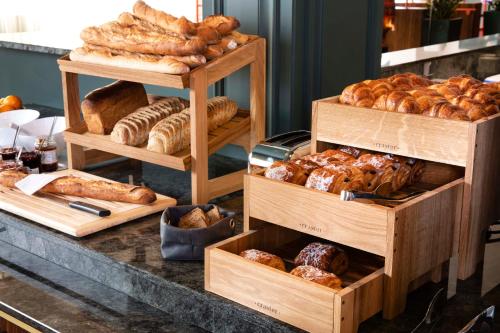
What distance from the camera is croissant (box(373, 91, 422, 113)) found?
1.36 metres

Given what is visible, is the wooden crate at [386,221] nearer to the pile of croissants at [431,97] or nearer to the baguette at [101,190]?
the pile of croissants at [431,97]

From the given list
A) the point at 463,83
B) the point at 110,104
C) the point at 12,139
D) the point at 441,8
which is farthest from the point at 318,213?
the point at 441,8

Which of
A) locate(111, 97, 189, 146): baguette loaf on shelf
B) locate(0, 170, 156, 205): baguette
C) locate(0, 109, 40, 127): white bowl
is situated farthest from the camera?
locate(0, 109, 40, 127): white bowl

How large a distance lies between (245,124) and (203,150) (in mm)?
217

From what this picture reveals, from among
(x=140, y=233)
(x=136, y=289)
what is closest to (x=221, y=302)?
(x=136, y=289)

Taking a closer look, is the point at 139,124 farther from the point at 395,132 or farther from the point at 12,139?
the point at 395,132

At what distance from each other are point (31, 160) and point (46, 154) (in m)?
0.05

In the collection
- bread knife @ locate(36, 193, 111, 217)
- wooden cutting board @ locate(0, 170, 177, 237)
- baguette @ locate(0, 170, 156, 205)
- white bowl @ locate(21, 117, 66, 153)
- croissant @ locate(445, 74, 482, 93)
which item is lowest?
wooden cutting board @ locate(0, 170, 177, 237)

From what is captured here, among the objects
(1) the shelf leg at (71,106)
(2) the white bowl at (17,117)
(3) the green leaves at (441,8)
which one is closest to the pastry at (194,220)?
(1) the shelf leg at (71,106)

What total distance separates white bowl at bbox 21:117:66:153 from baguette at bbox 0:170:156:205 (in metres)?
0.45

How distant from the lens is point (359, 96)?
1448 millimetres

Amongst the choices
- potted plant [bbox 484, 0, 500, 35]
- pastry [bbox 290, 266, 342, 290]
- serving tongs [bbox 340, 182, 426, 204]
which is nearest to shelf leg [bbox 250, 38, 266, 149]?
serving tongs [bbox 340, 182, 426, 204]

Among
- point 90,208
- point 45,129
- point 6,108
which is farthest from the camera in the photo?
point 6,108

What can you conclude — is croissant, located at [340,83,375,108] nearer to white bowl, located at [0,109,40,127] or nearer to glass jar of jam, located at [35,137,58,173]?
glass jar of jam, located at [35,137,58,173]
